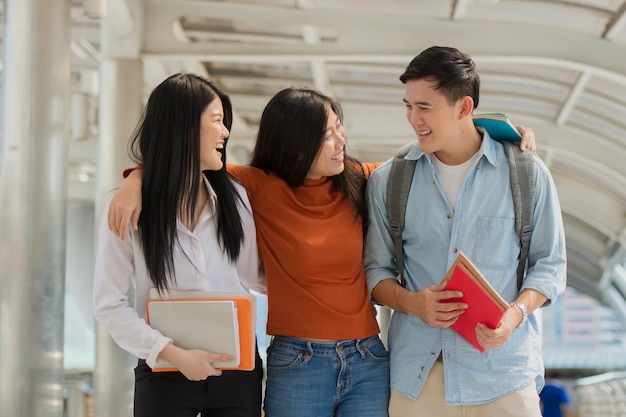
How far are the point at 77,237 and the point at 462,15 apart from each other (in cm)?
1609

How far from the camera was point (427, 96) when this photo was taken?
3.42 meters

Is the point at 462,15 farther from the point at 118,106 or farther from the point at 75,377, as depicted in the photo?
the point at 75,377

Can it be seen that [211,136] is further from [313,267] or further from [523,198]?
[523,198]

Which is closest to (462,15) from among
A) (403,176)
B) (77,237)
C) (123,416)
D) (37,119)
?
(37,119)

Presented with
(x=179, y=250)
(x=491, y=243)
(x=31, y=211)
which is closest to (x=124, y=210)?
(x=179, y=250)

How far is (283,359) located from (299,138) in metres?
0.84

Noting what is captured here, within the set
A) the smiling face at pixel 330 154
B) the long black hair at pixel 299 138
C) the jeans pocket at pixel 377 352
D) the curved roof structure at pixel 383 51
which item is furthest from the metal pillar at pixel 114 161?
the jeans pocket at pixel 377 352

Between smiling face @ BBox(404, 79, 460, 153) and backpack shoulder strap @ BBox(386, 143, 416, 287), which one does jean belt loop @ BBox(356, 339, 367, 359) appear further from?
smiling face @ BBox(404, 79, 460, 153)

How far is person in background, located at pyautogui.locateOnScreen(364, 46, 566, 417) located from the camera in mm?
3309

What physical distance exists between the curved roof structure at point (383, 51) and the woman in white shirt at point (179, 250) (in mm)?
5116

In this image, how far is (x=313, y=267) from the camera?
3.39 m

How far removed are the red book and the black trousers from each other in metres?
0.76

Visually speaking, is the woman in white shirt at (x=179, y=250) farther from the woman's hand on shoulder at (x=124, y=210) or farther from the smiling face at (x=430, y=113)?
the smiling face at (x=430, y=113)

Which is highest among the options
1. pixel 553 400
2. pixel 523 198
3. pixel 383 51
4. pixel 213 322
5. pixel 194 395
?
pixel 383 51
